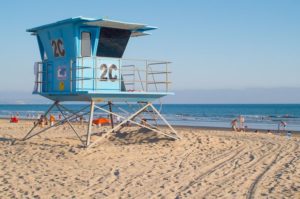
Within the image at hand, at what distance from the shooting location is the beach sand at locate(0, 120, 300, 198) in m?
9.36

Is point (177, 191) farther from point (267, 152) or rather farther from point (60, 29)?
point (60, 29)

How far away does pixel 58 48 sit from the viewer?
50.1 ft

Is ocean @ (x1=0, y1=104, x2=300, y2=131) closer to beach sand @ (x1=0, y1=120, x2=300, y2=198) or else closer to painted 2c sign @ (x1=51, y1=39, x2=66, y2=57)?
beach sand @ (x1=0, y1=120, x2=300, y2=198)

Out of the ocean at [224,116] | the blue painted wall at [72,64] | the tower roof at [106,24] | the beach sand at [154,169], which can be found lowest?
the ocean at [224,116]

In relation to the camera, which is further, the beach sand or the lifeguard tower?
the lifeguard tower

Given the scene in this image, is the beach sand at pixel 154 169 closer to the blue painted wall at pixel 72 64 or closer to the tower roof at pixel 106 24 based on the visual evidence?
the blue painted wall at pixel 72 64

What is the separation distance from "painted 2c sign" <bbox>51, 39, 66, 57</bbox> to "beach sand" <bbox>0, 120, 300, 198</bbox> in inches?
120

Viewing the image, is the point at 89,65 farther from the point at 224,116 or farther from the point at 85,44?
the point at 224,116

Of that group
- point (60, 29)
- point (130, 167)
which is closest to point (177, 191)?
point (130, 167)

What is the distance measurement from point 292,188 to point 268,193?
0.69 m

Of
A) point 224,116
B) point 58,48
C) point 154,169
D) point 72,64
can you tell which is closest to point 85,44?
point 72,64

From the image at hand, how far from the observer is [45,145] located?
1547 cm

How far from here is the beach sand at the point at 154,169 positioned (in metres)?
9.36

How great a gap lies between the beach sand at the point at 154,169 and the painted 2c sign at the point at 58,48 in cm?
306
